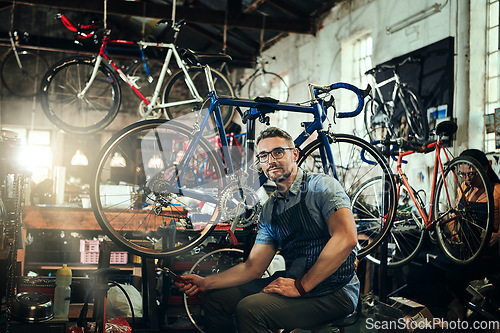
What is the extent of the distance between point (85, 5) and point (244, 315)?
250 inches

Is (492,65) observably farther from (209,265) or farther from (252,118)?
(209,265)

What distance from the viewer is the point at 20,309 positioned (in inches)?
118

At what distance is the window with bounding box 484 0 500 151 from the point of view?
16.3 feet

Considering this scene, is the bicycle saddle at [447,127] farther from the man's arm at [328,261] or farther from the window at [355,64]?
the window at [355,64]

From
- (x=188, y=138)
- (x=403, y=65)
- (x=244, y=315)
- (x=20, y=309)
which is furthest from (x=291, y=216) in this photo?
(x=403, y=65)

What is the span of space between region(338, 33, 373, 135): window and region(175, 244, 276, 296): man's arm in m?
4.96

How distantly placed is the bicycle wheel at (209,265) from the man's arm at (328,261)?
1342 millimetres

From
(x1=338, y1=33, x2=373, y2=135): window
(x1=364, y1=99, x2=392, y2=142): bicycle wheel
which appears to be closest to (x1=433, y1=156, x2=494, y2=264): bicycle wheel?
(x1=364, y1=99, x2=392, y2=142): bicycle wheel

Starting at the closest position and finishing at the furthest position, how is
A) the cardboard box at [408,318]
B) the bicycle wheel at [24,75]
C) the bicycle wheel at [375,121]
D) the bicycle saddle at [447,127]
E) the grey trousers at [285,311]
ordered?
1. the grey trousers at [285,311]
2. the cardboard box at [408,318]
3. the bicycle saddle at [447,127]
4. the bicycle wheel at [375,121]
5. the bicycle wheel at [24,75]

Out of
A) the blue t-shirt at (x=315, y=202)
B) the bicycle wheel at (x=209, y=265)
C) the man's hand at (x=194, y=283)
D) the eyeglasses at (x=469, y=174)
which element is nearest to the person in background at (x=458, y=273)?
the eyeglasses at (x=469, y=174)

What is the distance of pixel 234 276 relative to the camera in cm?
273

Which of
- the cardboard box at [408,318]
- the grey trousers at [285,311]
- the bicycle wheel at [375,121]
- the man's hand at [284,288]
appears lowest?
the cardboard box at [408,318]

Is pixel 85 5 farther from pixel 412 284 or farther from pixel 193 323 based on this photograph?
pixel 412 284

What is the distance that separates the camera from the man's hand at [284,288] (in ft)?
8.04
